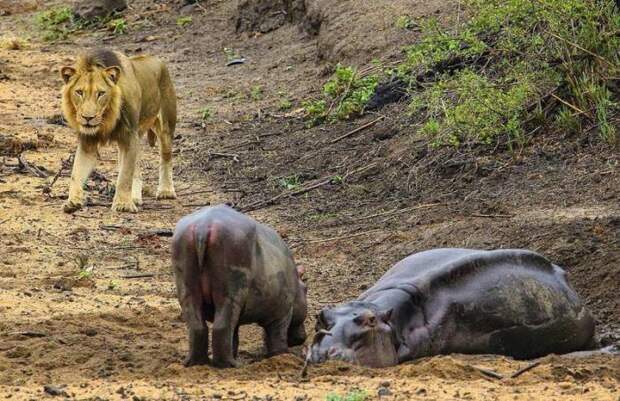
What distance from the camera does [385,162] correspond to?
1374cm

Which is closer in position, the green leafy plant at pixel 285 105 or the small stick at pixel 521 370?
the small stick at pixel 521 370

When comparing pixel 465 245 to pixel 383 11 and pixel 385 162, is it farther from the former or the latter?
pixel 383 11

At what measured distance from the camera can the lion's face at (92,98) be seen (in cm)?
1337

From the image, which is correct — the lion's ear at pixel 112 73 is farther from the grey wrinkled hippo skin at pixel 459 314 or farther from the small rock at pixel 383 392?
the small rock at pixel 383 392

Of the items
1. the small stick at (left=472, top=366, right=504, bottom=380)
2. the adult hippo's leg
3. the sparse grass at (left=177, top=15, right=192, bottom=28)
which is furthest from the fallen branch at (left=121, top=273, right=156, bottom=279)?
the sparse grass at (left=177, top=15, right=192, bottom=28)

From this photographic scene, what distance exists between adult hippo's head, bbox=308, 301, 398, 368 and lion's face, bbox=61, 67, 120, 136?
6.47 meters

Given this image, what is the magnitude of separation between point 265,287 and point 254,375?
527mm

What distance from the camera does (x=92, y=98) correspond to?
43.8 feet

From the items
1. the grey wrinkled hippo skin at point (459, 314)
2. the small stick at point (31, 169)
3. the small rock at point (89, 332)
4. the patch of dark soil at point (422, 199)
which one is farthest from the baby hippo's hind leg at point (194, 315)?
the small stick at point (31, 169)

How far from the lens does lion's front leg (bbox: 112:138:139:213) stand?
13383mm

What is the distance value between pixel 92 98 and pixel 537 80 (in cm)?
424

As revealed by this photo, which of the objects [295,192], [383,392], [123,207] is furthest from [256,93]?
[383,392]

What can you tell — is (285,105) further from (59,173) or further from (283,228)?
(283,228)

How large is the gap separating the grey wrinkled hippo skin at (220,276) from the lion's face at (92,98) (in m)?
6.43
